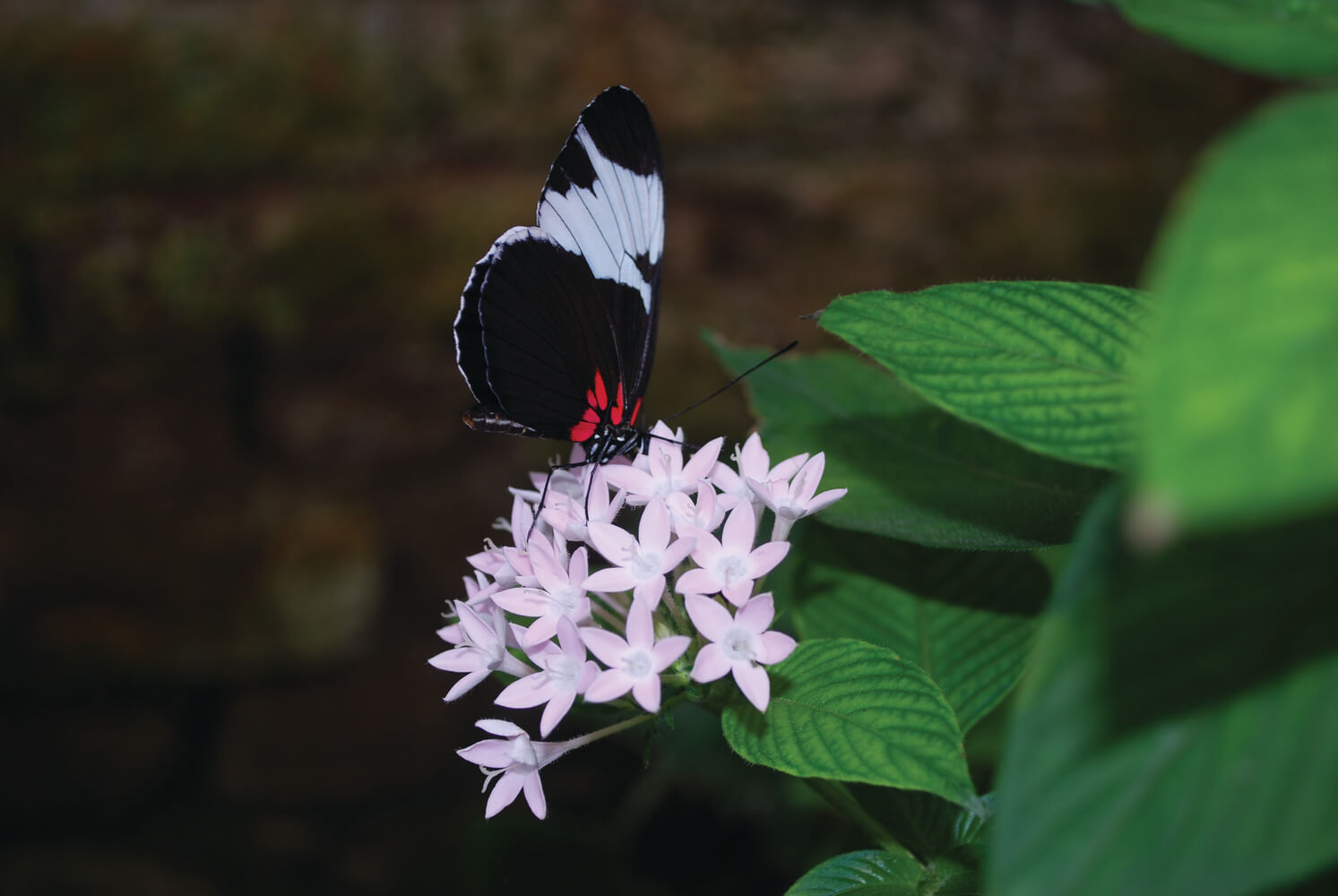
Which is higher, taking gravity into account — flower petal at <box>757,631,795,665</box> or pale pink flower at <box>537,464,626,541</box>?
pale pink flower at <box>537,464,626,541</box>

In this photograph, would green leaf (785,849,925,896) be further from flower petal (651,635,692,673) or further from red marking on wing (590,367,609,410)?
red marking on wing (590,367,609,410)

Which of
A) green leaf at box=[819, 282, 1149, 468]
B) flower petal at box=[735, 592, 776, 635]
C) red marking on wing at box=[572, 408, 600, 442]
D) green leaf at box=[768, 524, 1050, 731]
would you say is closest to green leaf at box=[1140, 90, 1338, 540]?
green leaf at box=[819, 282, 1149, 468]

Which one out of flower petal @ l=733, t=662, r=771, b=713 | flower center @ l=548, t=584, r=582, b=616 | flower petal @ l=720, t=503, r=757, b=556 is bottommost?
flower petal @ l=733, t=662, r=771, b=713

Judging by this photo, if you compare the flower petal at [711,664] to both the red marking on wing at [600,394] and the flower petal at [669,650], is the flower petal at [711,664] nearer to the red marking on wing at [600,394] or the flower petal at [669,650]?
the flower petal at [669,650]

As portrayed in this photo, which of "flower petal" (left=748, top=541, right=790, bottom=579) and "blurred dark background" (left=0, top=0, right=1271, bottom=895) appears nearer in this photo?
"flower petal" (left=748, top=541, right=790, bottom=579)

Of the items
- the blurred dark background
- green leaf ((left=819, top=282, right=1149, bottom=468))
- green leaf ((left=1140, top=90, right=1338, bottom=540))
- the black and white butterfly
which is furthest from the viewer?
the blurred dark background

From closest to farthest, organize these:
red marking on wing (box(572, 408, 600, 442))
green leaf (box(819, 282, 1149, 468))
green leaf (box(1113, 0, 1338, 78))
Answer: green leaf (box(1113, 0, 1338, 78)) < green leaf (box(819, 282, 1149, 468)) < red marking on wing (box(572, 408, 600, 442))

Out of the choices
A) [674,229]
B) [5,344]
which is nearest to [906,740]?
[674,229]

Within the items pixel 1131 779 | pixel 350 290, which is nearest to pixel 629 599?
pixel 1131 779
